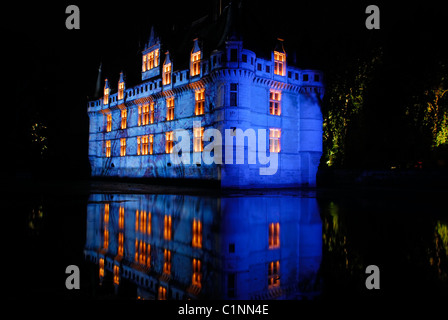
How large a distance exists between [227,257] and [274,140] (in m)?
23.4

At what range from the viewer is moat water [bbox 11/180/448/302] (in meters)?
3.85

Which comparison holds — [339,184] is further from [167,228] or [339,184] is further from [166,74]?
[167,228]

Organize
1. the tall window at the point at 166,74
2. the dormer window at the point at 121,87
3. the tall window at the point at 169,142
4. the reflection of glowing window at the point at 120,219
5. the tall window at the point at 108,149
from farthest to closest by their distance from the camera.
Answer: the tall window at the point at 108,149 → the dormer window at the point at 121,87 → the tall window at the point at 166,74 → the tall window at the point at 169,142 → the reflection of glowing window at the point at 120,219

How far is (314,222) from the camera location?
8945 mm

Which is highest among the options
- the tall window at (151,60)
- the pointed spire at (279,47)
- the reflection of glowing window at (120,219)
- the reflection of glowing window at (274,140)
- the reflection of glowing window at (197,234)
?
the tall window at (151,60)

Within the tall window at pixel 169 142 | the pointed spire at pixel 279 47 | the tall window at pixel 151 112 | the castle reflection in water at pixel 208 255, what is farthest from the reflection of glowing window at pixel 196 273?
the tall window at pixel 151 112

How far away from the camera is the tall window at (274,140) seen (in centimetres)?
2789

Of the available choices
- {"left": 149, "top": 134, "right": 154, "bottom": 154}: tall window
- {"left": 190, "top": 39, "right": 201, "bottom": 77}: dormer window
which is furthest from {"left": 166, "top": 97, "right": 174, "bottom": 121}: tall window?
{"left": 190, "top": 39, "right": 201, "bottom": 77}: dormer window

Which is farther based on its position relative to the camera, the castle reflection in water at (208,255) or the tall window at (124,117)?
the tall window at (124,117)

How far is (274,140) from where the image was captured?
28109 millimetres

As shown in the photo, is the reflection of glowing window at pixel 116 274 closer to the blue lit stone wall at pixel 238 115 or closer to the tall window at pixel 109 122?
the blue lit stone wall at pixel 238 115

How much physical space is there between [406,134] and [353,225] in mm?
24838

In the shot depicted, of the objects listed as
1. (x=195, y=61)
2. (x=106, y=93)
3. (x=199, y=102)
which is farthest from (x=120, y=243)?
(x=106, y=93)
